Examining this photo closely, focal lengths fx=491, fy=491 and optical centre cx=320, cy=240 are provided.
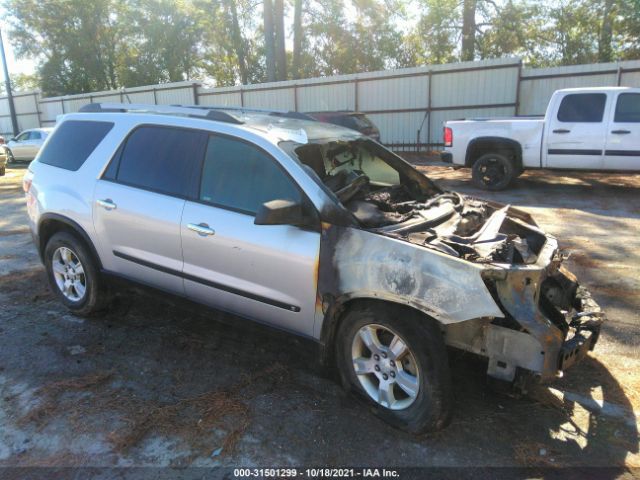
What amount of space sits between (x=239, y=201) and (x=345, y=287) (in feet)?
3.21

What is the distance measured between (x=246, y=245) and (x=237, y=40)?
31.6m

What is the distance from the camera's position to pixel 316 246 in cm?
293

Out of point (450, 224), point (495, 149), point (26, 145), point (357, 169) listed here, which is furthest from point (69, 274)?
point (26, 145)

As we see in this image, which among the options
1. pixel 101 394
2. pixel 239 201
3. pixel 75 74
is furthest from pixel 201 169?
pixel 75 74

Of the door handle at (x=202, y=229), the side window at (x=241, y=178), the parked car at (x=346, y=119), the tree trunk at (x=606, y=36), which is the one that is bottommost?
the door handle at (x=202, y=229)

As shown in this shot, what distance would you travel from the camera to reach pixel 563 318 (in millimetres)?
2895

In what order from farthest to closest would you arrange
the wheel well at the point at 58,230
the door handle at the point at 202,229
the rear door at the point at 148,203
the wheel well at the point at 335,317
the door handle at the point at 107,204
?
the wheel well at the point at 58,230
the door handle at the point at 107,204
the rear door at the point at 148,203
the door handle at the point at 202,229
the wheel well at the point at 335,317

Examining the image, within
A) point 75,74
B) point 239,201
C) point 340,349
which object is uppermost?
point 75,74

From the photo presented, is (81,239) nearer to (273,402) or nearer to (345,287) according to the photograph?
(273,402)

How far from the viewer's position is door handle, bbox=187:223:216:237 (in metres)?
3.29

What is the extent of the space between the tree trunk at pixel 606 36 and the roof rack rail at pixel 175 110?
24335 millimetres

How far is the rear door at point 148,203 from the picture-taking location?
3.54 metres

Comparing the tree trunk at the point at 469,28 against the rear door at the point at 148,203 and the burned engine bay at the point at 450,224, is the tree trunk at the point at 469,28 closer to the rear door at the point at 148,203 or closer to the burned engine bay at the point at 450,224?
the burned engine bay at the point at 450,224

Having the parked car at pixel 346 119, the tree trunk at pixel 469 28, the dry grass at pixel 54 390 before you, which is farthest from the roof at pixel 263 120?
the tree trunk at pixel 469 28
